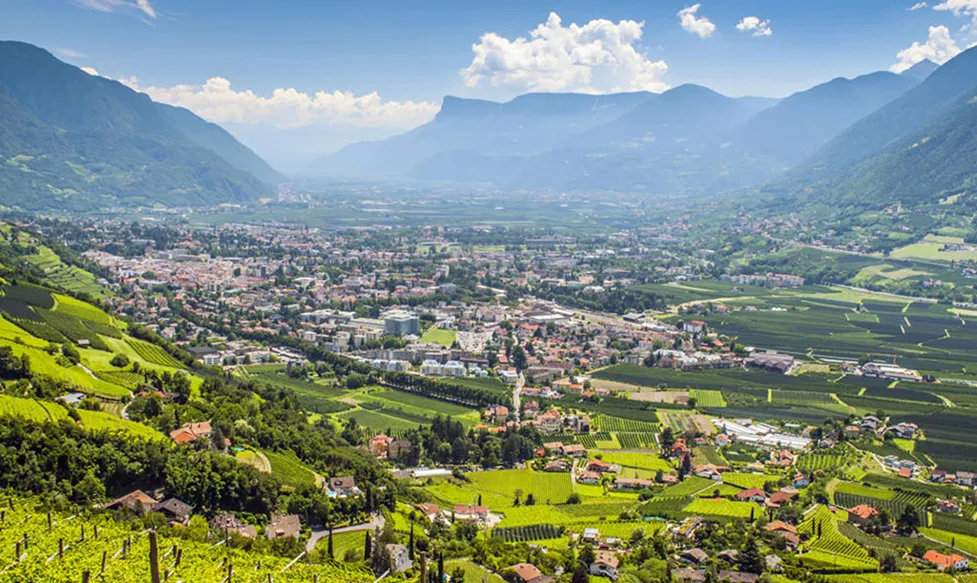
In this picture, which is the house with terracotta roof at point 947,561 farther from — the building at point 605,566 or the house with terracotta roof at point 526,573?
the house with terracotta roof at point 526,573

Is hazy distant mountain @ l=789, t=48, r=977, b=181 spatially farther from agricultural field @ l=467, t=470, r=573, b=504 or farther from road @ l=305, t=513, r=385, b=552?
road @ l=305, t=513, r=385, b=552

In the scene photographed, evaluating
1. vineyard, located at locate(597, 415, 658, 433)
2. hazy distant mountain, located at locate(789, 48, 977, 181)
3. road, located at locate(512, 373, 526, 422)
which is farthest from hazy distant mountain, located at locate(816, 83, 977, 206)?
vineyard, located at locate(597, 415, 658, 433)

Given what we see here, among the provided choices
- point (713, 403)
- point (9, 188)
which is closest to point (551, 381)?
point (713, 403)

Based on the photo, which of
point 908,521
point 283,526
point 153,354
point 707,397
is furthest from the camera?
point 707,397

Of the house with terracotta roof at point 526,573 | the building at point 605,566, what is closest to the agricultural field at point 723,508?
the building at point 605,566

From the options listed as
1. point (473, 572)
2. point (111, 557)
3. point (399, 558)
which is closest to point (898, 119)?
point (473, 572)

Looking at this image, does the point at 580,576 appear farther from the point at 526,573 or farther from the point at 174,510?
the point at 174,510

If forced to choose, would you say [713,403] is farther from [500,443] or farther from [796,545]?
[796,545]
